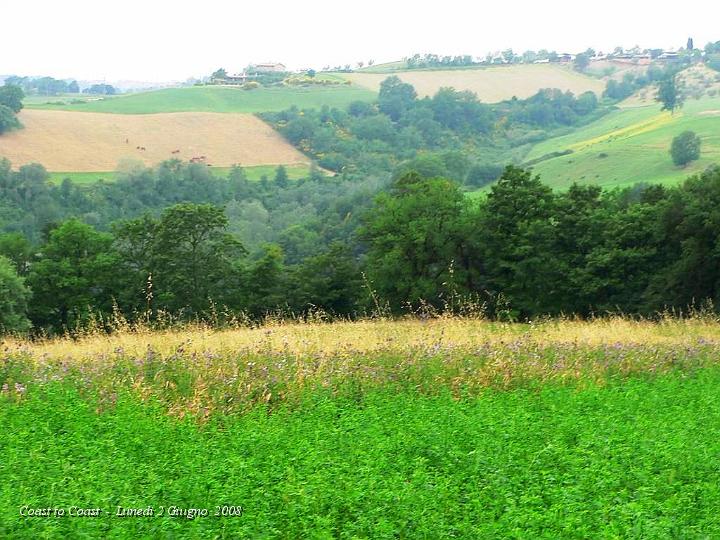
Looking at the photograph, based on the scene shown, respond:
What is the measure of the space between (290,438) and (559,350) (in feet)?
17.5

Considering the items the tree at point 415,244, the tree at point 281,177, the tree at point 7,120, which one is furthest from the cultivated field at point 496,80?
the tree at point 415,244

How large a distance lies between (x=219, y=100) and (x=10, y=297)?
121 metres

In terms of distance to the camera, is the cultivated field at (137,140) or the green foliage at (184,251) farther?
the cultivated field at (137,140)

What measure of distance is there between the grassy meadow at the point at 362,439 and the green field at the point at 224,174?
88.2 metres

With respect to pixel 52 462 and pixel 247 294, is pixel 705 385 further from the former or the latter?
pixel 247 294

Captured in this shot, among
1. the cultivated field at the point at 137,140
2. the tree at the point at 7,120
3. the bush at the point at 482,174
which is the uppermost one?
the tree at the point at 7,120

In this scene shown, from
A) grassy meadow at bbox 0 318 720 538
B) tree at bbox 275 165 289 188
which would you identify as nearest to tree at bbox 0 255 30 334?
grassy meadow at bbox 0 318 720 538

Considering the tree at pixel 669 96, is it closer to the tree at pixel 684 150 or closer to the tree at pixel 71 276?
the tree at pixel 684 150

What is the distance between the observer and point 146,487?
5.53 m

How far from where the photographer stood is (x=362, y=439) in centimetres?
684

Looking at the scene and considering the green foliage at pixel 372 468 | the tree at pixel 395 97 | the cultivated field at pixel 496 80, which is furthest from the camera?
the cultivated field at pixel 496 80

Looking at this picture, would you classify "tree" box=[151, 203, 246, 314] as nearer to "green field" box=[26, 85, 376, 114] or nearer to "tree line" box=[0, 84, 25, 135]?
"tree line" box=[0, 84, 25, 135]

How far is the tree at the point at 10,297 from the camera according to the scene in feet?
113

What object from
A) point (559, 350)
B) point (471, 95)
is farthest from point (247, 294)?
point (471, 95)
